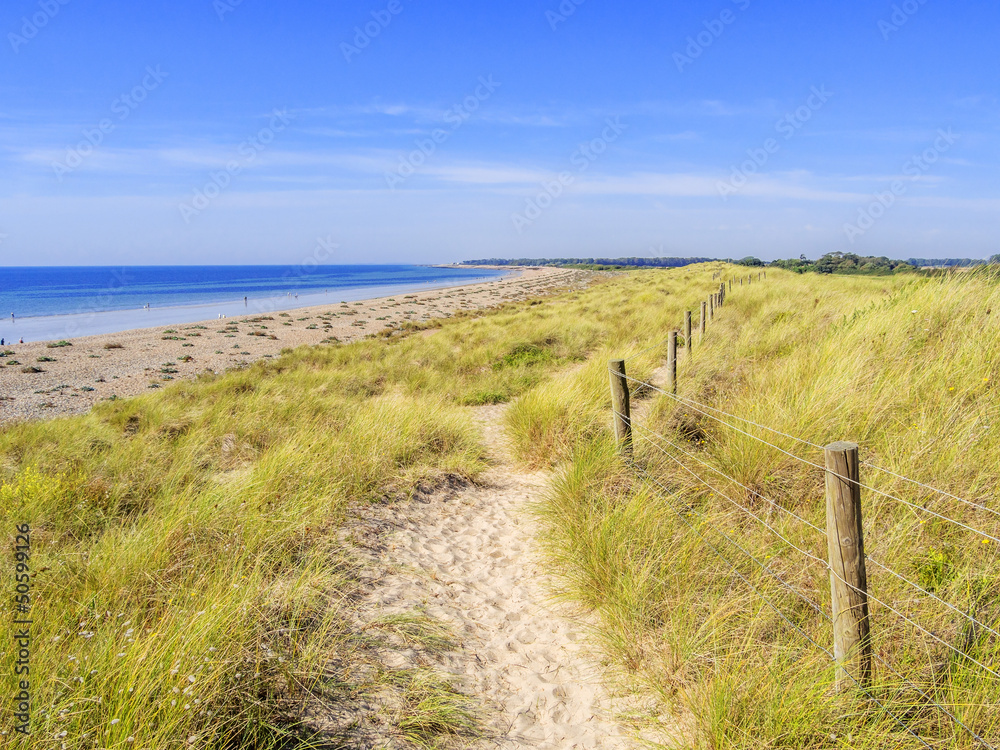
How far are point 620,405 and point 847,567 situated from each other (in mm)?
2816

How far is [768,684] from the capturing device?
2385 millimetres

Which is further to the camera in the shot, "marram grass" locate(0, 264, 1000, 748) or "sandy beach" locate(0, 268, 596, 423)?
"sandy beach" locate(0, 268, 596, 423)

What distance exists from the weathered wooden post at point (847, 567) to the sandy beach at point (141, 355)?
14951mm

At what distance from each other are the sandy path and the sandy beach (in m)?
11.8

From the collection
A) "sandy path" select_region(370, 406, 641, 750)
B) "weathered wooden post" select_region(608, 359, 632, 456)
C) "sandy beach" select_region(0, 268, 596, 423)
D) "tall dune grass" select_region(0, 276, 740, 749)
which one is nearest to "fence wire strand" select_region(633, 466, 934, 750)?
"sandy path" select_region(370, 406, 641, 750)

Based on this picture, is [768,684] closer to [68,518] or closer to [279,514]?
[279,514]

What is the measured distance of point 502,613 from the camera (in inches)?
147

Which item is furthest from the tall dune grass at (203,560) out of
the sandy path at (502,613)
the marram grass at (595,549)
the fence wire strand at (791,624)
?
the fence wire strand at (791,624)

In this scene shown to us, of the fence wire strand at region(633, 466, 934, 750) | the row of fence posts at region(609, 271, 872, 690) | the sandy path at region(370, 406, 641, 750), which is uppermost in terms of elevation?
the row of fence posts at region(609, 271, 872, 690)

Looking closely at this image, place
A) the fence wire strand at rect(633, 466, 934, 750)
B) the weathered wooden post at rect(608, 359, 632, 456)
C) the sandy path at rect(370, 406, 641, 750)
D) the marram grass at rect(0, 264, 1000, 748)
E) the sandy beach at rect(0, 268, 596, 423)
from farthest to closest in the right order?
the sandy beach at rect(0, 268, 596, 423), the weathered wooden post at rect(608, 359, 632, 456), the sandy path at rect(370, 406, 641, 750), the marram grass at rect(0, 264, 1000, 748), the fence wire strand at rect(633, 466, 934, 750)

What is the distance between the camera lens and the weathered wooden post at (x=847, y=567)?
2.22m

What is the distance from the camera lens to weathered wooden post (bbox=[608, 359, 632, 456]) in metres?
5.02

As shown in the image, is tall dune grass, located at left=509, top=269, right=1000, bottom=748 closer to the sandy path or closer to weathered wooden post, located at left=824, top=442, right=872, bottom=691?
weathered wooden post, located at left=824, top=442, right=872, bottom=691

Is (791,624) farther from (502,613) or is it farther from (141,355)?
(141,355)
